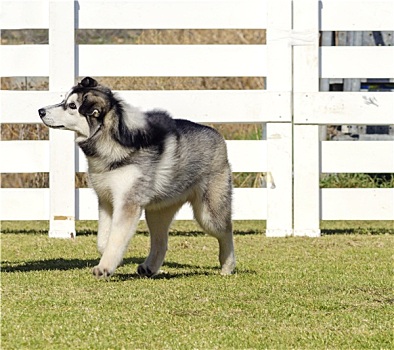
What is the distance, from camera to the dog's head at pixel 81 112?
6480mm

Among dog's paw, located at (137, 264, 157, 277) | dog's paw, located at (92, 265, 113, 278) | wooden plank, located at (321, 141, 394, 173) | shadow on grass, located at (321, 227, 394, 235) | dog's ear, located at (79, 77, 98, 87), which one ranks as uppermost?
dog's ear, located at (79, 77, 98, 87)

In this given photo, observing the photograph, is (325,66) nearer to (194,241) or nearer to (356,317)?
(194,241)

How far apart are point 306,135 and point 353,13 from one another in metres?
1.26

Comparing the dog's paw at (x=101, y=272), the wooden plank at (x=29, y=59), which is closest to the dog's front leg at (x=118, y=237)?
the dog's paw at (x=101, y=272)

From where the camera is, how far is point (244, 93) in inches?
365

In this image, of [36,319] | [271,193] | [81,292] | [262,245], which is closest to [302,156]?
[271,193]

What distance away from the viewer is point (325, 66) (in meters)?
9.39

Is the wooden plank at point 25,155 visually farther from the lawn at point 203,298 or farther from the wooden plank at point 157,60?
the lawn at point 203,298

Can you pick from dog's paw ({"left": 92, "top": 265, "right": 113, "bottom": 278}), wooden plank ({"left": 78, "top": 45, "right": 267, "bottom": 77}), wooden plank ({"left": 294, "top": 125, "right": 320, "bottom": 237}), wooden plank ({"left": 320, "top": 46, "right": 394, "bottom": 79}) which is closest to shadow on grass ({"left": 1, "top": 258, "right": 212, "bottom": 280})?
dog's paw ({"left": 92, "top": 265, "right": 113, "bottom": 278})

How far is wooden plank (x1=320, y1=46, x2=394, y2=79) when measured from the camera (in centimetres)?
938

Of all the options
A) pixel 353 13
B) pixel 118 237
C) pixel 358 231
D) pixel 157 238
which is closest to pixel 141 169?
pixel 118 237

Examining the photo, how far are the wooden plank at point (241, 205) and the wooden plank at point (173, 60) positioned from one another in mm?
1118

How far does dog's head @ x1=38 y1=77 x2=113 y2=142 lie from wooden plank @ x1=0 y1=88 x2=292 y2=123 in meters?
2.73

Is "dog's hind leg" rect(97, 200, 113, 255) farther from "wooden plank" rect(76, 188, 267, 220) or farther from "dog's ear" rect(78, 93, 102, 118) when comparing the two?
"wooden plank" rect(76, 188, 267, 220)
